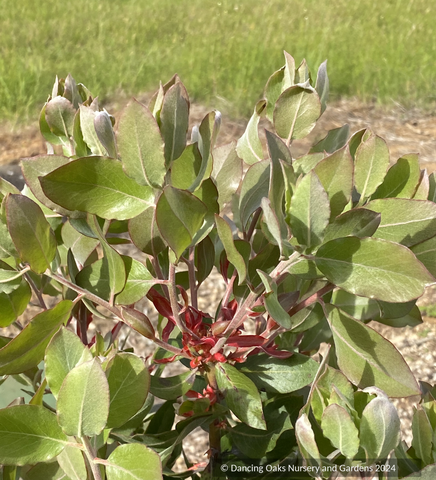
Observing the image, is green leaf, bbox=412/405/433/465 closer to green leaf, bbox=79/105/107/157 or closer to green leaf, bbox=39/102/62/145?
green leaf, bbox=79/105/107/157

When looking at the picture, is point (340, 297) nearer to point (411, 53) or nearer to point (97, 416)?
point (97, 416)

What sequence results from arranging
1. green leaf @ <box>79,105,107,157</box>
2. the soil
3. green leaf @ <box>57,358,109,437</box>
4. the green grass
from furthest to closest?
the green grass → the soil → green leaf @ <box>79,105,107,157</box> → green leaf @ <box>57,358,109,437</box>

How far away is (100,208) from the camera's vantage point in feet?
1.74

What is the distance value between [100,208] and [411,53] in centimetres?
510

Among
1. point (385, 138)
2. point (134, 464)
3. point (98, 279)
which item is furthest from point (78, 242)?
point (385, 138)

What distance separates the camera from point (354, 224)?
494mm

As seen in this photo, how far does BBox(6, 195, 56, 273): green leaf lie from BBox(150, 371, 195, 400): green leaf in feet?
0.64

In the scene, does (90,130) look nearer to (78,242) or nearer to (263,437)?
(78,242)

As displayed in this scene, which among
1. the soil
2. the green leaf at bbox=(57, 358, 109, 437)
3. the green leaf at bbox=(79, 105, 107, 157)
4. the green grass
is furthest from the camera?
the green grass

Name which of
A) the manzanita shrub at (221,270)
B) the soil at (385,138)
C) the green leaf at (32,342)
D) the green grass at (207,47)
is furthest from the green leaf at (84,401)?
the green grass at (207,47)

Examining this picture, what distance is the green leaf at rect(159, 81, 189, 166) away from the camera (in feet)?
1.63

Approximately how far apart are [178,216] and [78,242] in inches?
10.3

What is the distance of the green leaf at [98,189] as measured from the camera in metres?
0.50

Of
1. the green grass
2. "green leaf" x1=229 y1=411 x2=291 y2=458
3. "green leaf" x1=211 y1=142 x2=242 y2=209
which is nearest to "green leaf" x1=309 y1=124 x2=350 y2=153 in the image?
"green leaf" x1=211 y1=142 x2=242 y2=209
